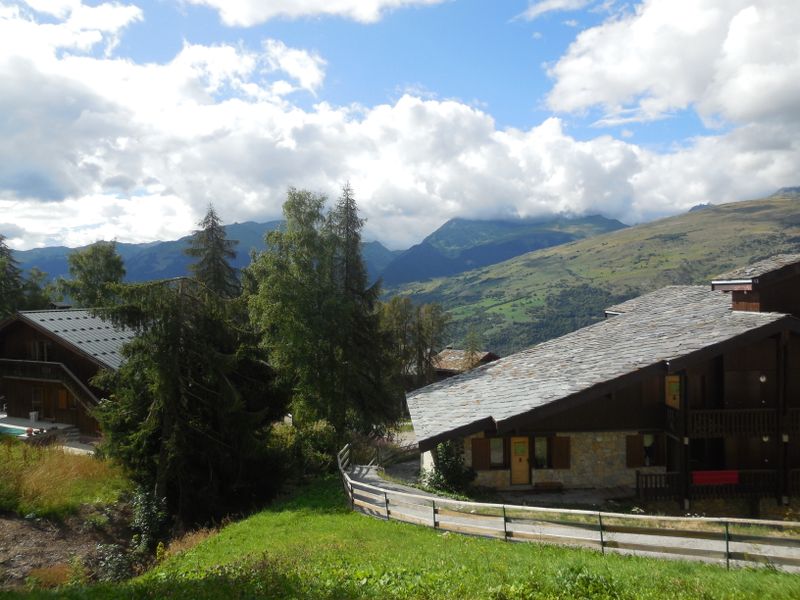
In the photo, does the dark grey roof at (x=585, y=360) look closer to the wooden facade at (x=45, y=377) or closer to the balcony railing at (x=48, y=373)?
the balcony railing at (x=48, y=373)

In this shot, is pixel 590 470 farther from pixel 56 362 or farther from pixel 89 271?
pixel 89 271

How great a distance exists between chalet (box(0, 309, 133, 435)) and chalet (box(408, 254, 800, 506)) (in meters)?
22.5

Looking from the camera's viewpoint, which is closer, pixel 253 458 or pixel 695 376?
pixel 695 376

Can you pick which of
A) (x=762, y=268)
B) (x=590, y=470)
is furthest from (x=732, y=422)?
(x=762, y=268)

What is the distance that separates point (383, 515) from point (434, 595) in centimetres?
855

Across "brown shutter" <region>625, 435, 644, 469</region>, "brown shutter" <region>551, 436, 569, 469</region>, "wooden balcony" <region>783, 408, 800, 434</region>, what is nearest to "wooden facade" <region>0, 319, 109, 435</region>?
"brown shutter" <region>551, 436, 569, 469</region>

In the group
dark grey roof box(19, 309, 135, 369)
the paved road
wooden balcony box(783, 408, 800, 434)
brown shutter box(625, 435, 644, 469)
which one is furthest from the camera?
dark grey roof box(19, 309, 135, 369)

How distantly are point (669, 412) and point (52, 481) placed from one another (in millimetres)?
24993

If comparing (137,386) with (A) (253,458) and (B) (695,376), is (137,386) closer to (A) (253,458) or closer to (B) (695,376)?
(A) (253,458)

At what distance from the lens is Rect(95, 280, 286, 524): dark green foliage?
20.1 meters

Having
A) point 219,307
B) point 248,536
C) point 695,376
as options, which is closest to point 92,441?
point 219,307

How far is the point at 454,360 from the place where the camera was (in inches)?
2813

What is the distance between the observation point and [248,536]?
56.3 feet

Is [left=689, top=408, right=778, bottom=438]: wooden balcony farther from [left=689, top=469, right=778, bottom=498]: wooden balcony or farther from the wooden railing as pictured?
the wooden railing
